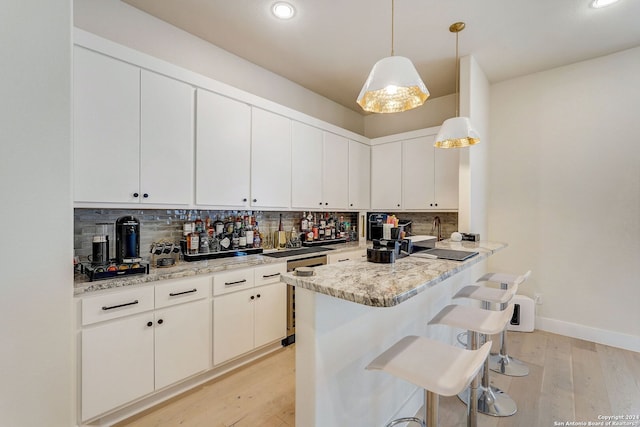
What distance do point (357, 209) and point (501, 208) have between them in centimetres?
181

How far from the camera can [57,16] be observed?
0.94 m

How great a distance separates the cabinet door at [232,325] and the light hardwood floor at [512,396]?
0.22 m

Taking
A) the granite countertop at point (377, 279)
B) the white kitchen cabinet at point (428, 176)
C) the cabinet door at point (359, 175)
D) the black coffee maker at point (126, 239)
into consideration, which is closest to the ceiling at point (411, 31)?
the white kitchen cabinet at point (428, 176)

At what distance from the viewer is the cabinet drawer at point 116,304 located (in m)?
1.54

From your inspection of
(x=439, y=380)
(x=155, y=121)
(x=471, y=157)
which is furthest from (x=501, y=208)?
(x=155, y=121)

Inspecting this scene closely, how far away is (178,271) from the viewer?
1.93 m

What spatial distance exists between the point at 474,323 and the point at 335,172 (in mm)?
2439

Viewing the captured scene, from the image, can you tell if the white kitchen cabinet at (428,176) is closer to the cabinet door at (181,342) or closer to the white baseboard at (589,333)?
the white baseboard at (589,333)

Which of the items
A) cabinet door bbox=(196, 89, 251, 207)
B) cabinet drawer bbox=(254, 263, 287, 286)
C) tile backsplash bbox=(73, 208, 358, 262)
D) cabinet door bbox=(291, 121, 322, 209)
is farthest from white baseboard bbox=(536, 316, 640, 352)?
cabinet door bbox=(196, 89, 251, 207)

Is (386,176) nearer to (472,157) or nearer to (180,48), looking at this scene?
(472,157)

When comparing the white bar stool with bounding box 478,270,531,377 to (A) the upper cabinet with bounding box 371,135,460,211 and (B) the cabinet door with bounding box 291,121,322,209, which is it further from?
(B) the cabinet door with bounding box 291,121,322,209

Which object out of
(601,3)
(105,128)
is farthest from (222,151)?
(601,3)

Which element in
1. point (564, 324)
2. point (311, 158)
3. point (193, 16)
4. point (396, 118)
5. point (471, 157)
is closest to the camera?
point (193, 16)

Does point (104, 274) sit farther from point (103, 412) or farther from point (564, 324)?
point (564, 324)
